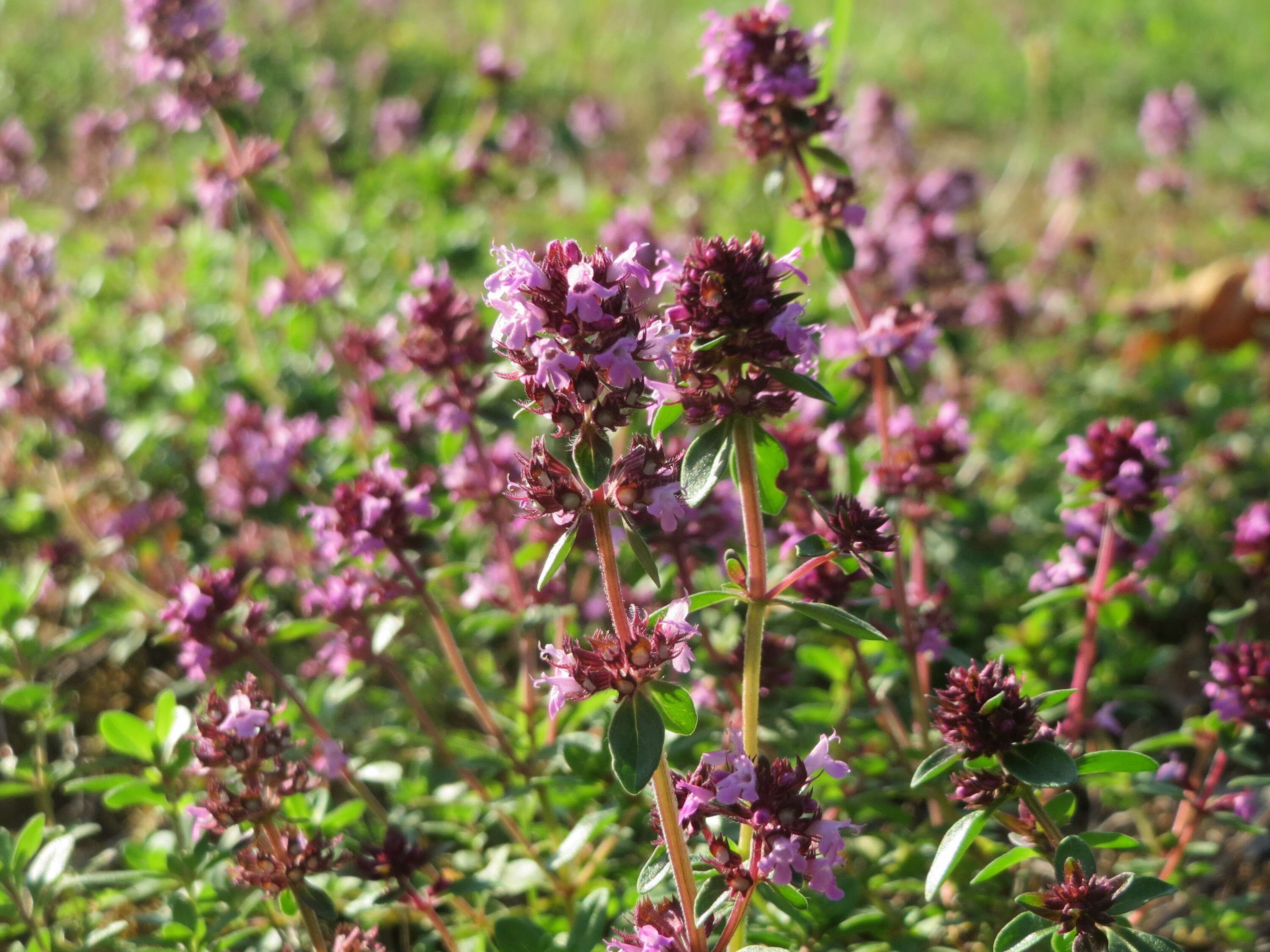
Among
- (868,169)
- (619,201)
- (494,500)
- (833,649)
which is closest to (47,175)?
(619,201)

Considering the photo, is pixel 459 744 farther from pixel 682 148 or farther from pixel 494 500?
pixel 682 148

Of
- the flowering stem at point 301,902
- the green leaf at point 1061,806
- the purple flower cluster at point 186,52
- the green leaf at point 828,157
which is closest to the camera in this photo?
the green leaf at point 1061,806

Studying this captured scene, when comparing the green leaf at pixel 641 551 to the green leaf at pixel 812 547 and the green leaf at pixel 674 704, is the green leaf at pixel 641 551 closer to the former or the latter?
the green leaf at pixel 674 704

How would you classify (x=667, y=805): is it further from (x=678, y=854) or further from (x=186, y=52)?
(x=186, y=52)

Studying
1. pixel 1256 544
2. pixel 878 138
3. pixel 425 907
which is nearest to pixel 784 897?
pixel 425 907

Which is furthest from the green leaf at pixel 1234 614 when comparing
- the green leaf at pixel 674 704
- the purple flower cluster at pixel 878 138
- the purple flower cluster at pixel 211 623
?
the purple flower cluster at pixel 878 138
